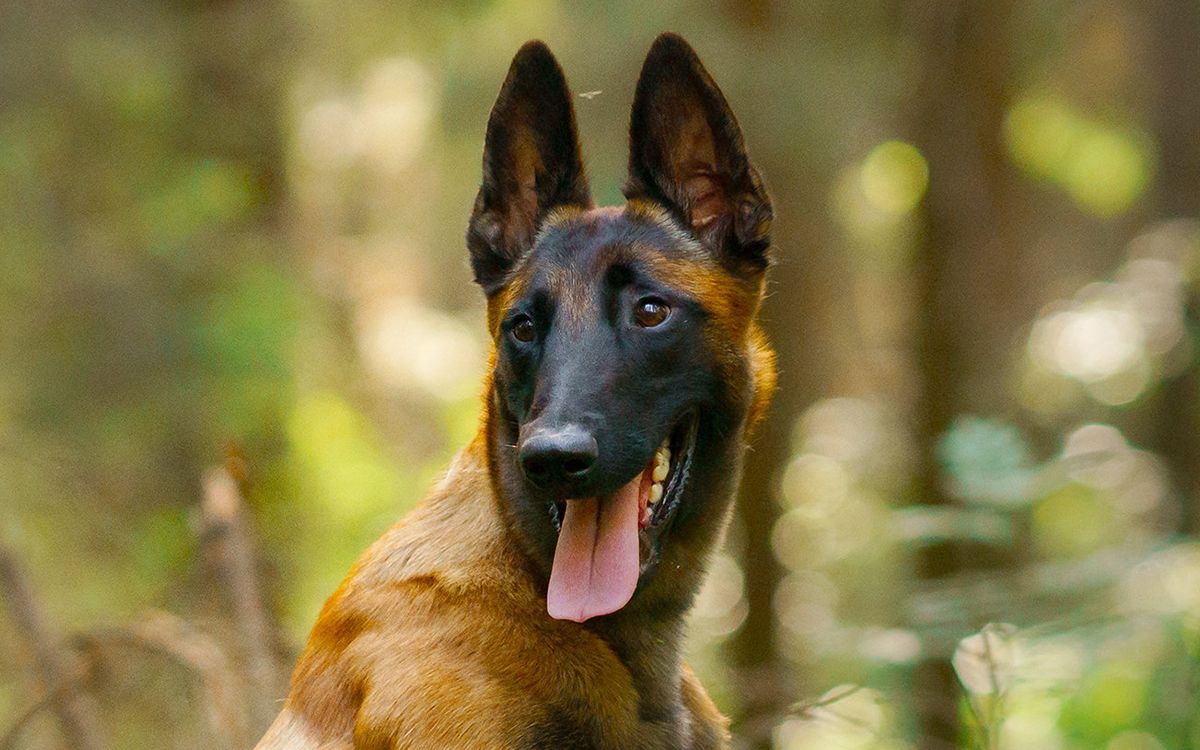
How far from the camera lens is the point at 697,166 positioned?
13.2ft

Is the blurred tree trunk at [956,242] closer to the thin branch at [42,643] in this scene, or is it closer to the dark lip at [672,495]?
the dark lip at [672,495]

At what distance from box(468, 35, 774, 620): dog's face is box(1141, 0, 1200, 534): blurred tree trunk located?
20.3 feet

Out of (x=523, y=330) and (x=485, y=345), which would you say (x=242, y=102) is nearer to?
(x=485, y=345)

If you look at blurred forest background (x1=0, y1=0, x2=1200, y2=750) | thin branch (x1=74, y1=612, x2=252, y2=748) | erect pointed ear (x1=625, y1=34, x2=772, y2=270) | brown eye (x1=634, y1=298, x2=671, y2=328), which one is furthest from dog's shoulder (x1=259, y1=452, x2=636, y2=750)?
blurred forest background (x1=0, y1=0, x2=1200, y2=750)

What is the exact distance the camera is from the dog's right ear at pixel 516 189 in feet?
13.2

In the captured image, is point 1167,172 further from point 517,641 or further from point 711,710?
point 517,641

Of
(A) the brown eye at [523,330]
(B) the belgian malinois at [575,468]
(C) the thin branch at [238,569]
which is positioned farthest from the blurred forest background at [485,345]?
(A) the brown eye at [523,330]

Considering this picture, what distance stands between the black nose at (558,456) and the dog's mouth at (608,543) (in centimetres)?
25

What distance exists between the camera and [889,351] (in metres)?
14.1

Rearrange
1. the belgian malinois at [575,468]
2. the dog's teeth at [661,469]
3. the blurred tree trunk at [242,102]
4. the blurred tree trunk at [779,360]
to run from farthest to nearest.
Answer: the blurred tree trunk at [242,102] → the blurred tree trunk at [779,360] → the dog's teeth at [661,469] → the belgian malinois at [575,468]

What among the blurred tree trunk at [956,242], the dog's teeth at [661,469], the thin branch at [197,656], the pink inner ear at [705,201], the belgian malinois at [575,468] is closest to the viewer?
the belgian malinois at [575,468]

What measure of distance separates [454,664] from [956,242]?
21.9ft

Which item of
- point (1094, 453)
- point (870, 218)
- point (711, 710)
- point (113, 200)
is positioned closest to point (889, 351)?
point (870, 218)

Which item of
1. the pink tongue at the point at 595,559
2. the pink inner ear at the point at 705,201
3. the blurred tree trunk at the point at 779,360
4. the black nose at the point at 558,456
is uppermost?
the pink inner ear at the point at 705,201
